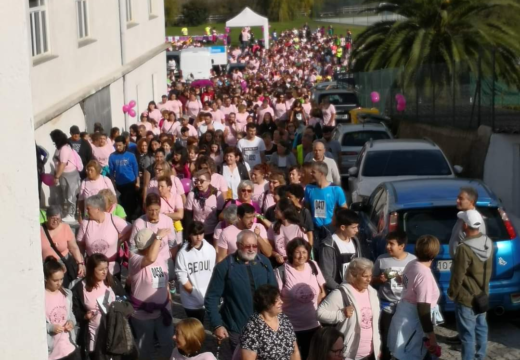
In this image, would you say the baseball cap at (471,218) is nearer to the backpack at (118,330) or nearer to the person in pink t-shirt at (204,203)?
the backpack at (118,330)

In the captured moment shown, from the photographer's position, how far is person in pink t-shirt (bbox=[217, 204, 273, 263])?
9.22 metres

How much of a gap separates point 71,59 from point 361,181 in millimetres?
8266

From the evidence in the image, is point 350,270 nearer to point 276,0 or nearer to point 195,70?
point 195,70

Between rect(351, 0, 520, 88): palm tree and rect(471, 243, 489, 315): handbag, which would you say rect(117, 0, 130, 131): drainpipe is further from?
rect(471, 243, 489, 315): handbag

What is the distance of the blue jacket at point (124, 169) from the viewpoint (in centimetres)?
1465

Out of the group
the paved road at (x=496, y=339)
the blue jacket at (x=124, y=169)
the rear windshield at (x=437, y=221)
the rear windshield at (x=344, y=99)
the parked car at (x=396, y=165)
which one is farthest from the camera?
the rear windshield at (x=344, y=99)

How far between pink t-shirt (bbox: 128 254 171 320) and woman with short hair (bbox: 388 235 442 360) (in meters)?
2.11

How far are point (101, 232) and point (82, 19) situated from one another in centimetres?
1374

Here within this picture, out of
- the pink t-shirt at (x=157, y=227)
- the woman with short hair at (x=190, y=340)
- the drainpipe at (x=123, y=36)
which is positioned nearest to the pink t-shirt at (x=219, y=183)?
the pink t-shirt at (x=157, y=227)

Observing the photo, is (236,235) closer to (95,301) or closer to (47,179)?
(95,301)

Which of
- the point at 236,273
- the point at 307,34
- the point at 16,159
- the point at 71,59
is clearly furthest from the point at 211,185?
the point at 307,34

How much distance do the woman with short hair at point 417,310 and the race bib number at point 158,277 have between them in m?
2.13

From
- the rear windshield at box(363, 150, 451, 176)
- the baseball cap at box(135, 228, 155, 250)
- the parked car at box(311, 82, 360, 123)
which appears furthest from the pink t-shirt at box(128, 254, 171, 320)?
the parked car at box(311, 82, 360, 123)

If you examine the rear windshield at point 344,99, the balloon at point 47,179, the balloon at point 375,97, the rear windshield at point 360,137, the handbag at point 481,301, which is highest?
the handbag at point 481,301
